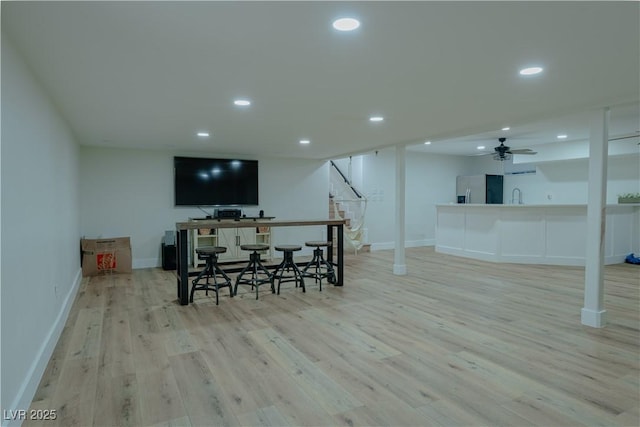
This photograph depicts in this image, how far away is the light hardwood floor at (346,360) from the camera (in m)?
2.14

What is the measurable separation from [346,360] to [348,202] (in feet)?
20.6

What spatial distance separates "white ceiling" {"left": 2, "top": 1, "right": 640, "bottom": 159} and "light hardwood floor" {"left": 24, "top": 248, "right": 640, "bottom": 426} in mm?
2161

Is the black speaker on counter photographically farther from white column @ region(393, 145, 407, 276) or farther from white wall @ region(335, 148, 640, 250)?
white wall @ region(335, 148, 640, 250)

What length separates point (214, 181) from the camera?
714 centimetres

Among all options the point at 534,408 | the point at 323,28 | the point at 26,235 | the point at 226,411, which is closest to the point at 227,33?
the point at 323,28

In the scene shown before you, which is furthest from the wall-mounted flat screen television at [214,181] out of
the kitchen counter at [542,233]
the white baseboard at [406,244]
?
the kitchen counter at [542,233]

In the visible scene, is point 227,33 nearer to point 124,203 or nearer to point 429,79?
point 429,79

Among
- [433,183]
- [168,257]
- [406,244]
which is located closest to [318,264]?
[168,257]

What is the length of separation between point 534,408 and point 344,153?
18.7ft

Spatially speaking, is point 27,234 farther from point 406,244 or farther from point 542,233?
point 406,244

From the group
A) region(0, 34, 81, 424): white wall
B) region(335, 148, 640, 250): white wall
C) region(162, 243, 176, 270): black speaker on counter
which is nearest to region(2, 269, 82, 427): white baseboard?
region(0, 34, 81, 424): white wall

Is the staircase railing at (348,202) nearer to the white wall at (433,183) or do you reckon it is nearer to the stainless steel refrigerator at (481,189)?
the white wall at (433,183)

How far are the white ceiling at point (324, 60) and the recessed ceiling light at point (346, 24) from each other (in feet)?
0.16

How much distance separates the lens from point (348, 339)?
10.6ft
